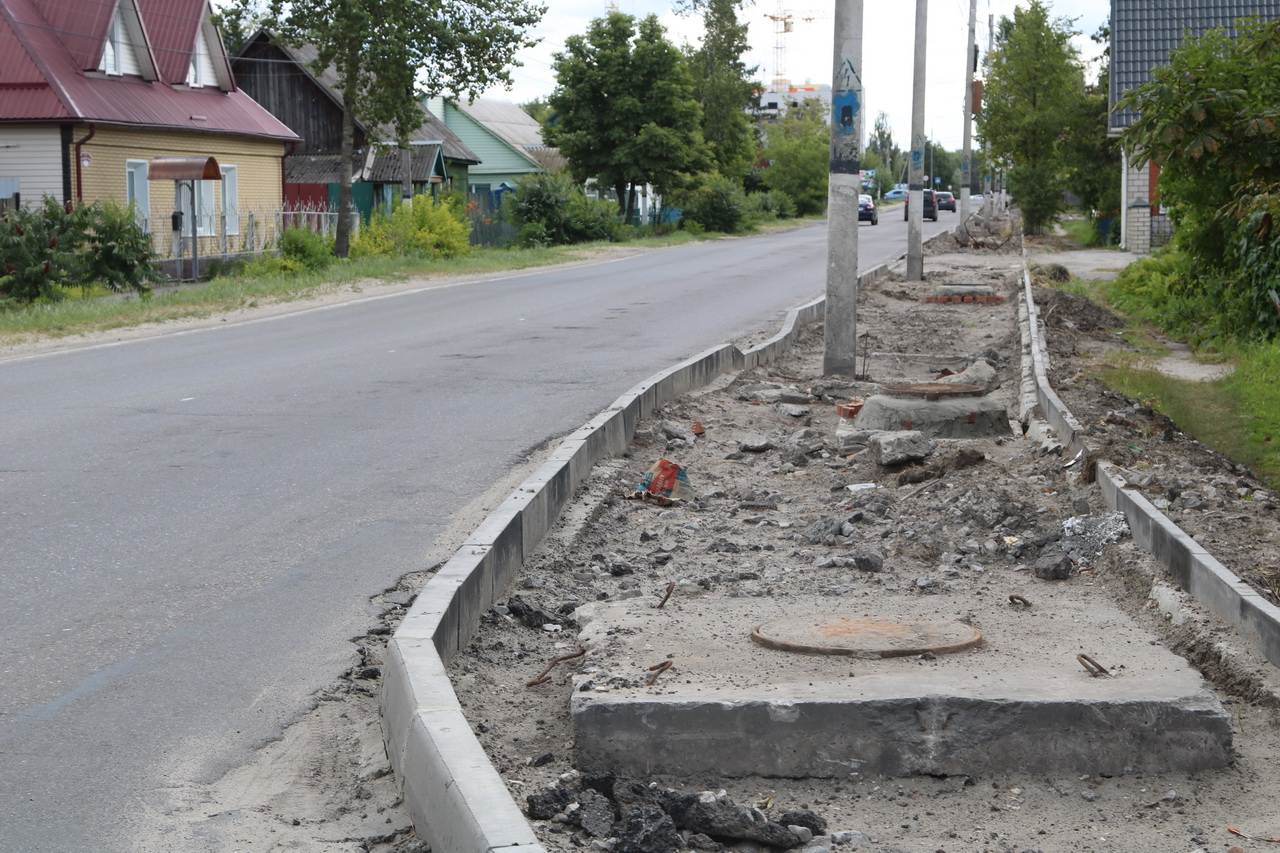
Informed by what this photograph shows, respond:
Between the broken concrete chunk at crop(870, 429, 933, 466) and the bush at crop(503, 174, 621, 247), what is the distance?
36854 mm

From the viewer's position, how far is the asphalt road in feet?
15.7

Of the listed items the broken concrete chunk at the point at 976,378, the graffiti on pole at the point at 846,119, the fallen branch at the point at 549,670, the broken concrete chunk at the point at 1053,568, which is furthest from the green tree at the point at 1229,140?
the fallen branch at the point at 549,670

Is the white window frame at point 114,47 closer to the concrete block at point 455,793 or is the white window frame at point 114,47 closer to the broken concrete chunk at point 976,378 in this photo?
the broken concrete chunk at point 976,378

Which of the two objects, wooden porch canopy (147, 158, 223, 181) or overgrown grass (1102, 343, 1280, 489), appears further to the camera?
wooden porch canopy (147, 158, 223, 181)

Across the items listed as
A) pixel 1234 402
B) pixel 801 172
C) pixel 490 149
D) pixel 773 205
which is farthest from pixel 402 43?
pixel 801 172

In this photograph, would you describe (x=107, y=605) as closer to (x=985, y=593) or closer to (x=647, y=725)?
(x=647, y=725)

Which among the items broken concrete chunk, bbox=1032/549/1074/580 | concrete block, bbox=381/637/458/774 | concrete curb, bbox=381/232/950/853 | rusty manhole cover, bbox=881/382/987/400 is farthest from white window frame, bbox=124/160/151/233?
concrete block, bbox=381/637/458/774

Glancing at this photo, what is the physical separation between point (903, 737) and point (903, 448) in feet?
16.1

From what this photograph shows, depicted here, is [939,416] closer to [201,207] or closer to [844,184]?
[844,184]

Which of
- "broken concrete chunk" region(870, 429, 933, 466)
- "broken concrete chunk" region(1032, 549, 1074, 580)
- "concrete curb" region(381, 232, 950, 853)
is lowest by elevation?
"broken concrete chunk" region(1032, 549, 1074, 580)

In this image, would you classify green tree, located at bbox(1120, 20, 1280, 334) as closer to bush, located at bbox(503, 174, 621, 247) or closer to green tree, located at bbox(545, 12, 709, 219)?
bush, located at bbox(503, 174, 621, 247)

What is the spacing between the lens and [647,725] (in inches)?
182

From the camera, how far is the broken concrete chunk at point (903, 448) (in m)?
9.34

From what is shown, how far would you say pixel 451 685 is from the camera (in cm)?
475
